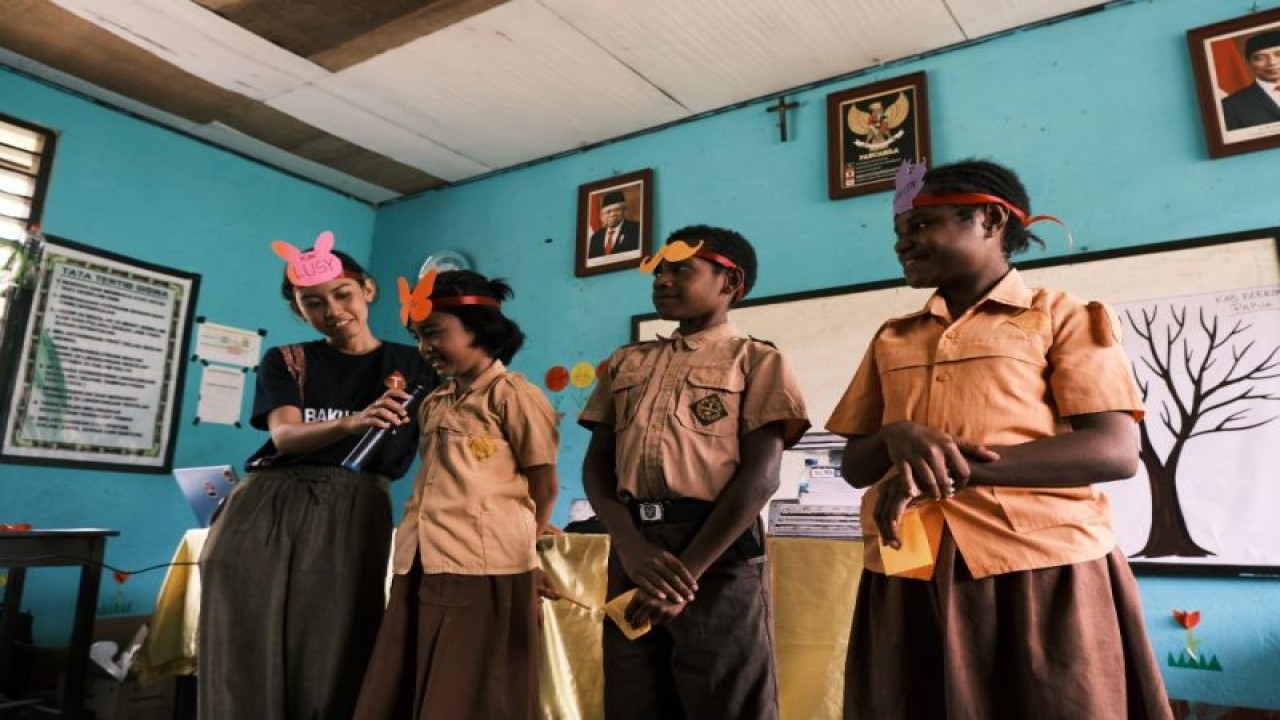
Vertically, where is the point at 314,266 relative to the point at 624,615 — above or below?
→ above

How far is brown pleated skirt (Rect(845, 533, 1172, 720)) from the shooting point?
0.88m

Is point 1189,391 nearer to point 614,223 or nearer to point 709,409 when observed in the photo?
point 709,409

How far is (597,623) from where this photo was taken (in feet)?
7.44

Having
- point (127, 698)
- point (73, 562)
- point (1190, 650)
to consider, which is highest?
point (73, 562)

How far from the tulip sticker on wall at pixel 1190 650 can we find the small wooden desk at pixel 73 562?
122 inches

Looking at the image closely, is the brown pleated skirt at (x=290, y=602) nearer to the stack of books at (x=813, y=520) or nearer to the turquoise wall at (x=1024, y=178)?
the stack of books at (x=813, y=520)

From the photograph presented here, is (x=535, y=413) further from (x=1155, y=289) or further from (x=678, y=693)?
(x=1155, y=289)

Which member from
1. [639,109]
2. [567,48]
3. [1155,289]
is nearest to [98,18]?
[567,48]

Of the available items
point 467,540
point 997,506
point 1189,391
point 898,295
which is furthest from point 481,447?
point 1189,391

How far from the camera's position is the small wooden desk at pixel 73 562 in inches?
95.5

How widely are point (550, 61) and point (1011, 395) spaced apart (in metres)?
2.40

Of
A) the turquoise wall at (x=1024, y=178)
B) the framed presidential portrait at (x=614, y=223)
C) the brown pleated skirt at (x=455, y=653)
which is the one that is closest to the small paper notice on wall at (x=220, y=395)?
the turquoise wall at (x=1024, y=178)

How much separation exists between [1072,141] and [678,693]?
6.89 feet

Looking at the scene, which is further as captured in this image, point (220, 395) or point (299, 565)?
point (220, 395)
